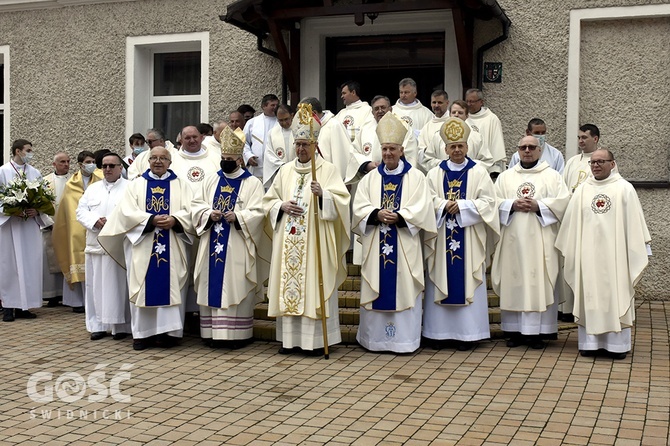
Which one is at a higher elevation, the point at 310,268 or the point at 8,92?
the point at 8,92

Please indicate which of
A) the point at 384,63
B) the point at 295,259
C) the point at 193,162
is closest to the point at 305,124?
the point at 295,259

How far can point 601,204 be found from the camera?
27.1 ft

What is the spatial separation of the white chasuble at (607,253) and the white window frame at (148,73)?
672 cm

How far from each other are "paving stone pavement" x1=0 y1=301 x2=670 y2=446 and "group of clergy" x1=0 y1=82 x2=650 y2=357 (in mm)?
309

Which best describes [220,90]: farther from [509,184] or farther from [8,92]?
[509,184]

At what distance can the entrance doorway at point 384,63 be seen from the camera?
40.7 ft

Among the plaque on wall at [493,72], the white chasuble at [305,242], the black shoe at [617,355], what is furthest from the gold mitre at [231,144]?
the plaque on wall at [493,72]

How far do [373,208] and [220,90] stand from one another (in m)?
5.38

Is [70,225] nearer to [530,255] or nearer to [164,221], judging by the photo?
[164,221]

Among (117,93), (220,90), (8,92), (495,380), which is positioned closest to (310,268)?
(495,380)

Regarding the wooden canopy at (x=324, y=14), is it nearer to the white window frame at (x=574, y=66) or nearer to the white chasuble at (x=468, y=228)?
the white window frame at (x=574, y=66)

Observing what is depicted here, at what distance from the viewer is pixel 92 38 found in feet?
45.5

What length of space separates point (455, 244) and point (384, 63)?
15.9 ft

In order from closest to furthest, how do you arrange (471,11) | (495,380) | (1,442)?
(1,442) → (495,380) → (471,11)
